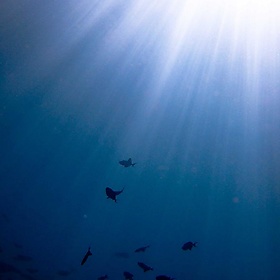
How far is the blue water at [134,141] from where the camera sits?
17.8 meters

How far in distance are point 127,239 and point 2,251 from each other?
618 inches

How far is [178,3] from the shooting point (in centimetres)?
1589

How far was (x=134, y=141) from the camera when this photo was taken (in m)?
26.3

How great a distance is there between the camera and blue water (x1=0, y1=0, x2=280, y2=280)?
17.8 metres

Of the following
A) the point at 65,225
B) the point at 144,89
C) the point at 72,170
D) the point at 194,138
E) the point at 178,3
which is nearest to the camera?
the point at 178,3

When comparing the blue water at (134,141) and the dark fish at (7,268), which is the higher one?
the blue water at (134,141)

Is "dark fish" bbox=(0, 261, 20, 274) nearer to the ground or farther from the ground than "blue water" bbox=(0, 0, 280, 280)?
nearer to the ground

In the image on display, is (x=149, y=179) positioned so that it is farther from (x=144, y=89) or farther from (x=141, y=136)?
(x=144, y=89)

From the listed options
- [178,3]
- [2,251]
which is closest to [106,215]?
[2,251]

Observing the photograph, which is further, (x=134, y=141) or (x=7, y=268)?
(x=134, y=141)

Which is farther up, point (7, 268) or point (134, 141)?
point (134, 141)

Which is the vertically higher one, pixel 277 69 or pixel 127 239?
pixel 277 69

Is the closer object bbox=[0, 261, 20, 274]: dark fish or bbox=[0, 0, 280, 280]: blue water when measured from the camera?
bbox=[0, 0, 280, 280]: blue water

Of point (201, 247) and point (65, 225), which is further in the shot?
point (201, 247)
